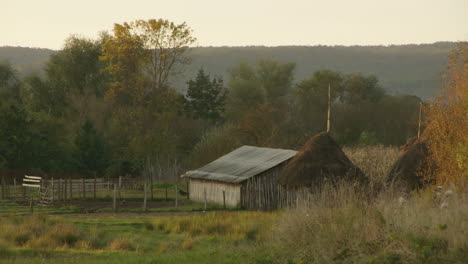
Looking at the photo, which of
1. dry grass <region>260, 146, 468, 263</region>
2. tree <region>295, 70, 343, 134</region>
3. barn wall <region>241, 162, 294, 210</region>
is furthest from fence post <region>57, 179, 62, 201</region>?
tree <region>295, 70, 343, 134</region>

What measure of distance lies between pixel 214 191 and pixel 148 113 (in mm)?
23936

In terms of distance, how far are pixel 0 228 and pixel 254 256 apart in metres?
8.83

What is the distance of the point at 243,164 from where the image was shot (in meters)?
38.0

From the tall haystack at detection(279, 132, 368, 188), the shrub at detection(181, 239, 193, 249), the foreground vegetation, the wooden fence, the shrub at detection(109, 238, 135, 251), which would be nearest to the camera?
the foreground vegetation

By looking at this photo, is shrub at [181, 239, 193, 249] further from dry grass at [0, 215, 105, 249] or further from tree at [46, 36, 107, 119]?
tree at [46, 36, 107, 119]

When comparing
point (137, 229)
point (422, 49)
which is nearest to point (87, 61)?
point (137, 229)

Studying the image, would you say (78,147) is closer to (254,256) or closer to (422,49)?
(254,256)

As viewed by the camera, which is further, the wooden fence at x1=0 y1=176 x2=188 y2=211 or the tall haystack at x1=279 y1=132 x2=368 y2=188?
the wooden fence at x1=0 y1=176 x2=188 y2=211

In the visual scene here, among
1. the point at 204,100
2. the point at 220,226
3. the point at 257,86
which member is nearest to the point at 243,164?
the point at 220,226

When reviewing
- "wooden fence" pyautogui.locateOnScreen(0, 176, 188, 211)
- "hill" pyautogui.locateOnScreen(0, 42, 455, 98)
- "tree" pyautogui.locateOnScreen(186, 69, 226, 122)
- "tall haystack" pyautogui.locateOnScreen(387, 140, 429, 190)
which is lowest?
"wooden fence" pyautogui.locateOnScreen(0, 176, 188, 211)

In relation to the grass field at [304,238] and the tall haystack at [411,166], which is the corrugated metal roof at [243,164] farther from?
the grass field at [304,238]

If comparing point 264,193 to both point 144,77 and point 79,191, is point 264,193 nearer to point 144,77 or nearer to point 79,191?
point 79,191

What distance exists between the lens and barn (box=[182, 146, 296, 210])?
115 ft

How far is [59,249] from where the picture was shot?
17.4 m
